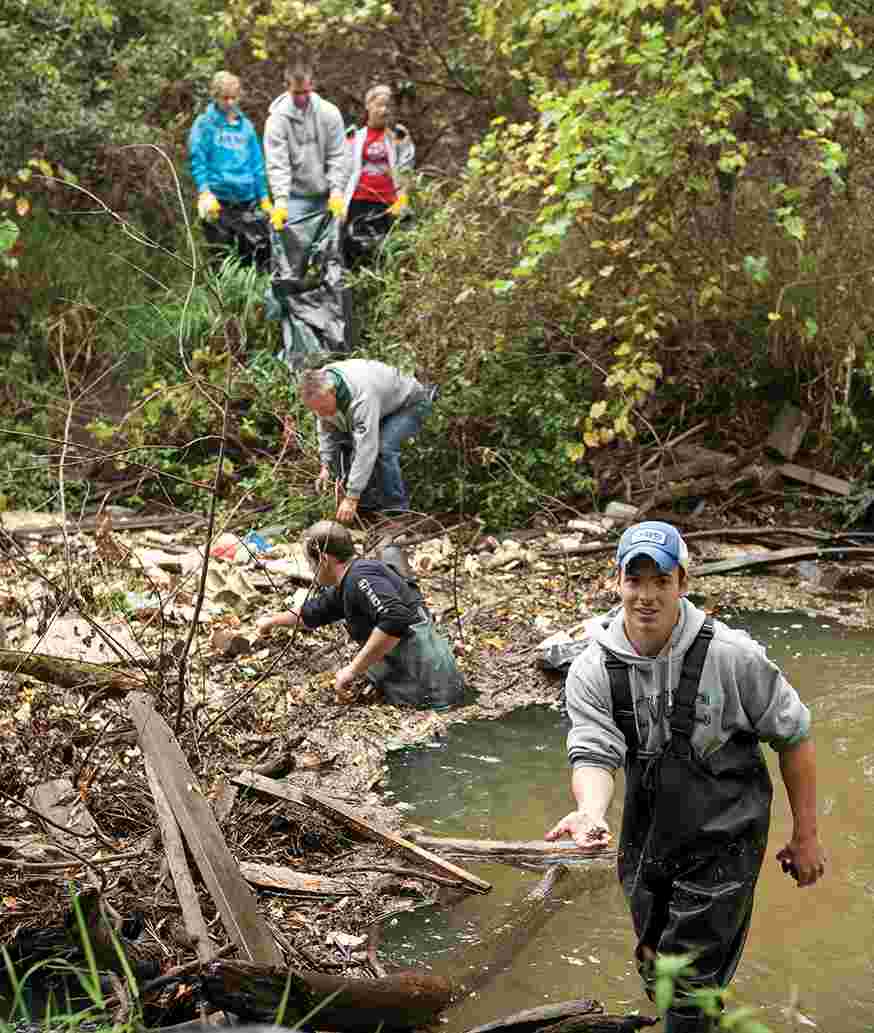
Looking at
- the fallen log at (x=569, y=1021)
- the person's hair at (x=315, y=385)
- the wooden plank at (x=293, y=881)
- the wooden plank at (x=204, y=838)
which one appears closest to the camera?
the fallen log at (x=569, y=1021)

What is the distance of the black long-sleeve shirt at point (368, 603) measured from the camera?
25.2 feet

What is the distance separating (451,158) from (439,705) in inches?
411

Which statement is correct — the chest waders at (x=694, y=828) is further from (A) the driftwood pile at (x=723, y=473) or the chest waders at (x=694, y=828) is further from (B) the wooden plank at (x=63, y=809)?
(A) the driftwood pile at (x=723, y=473)

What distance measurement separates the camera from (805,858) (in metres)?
4.04

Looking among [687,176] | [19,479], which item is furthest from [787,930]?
[19,479]

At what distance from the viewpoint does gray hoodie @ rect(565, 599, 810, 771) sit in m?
3.96

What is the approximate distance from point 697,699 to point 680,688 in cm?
6

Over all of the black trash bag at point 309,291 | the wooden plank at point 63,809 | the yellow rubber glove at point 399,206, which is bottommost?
the wooden plank at point 63,809

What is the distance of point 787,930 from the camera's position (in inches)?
220

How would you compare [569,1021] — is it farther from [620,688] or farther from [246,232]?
[246,232]

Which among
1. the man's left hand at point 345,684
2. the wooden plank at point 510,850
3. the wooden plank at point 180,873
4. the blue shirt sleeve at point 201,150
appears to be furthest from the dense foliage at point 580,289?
the wooden plank at point 180,873

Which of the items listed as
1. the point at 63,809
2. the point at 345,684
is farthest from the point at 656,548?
the point at 345,684

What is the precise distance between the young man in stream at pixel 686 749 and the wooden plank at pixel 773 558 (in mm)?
6757

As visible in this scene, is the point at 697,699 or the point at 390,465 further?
the point at 390,465
